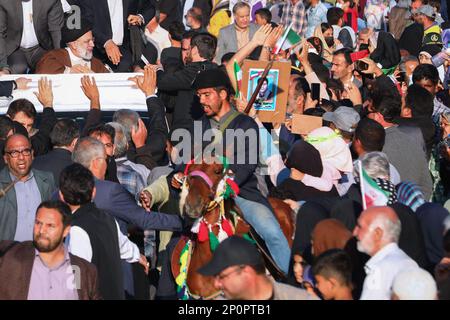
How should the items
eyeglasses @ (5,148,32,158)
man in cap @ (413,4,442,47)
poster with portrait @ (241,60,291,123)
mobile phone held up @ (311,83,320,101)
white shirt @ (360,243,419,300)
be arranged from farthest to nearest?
1. man in cap @ (413,4,442,47)
2. mobile phone held up @ (311,83,320,101)
3. poster with portrait @ (241,60,291,123)
4. eyeglasses @ (5,148,32,158)
5. white shirt @ (360,243,419,300)

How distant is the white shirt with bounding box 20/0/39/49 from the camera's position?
51.7ft

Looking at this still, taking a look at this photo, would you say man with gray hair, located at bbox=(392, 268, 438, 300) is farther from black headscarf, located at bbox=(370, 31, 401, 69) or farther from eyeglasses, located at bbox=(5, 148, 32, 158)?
black headscarf, located at bbox=(370, 31, 401, 69)

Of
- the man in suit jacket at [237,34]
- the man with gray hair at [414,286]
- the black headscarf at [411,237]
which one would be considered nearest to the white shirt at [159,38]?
the man in suit jacket at [237,34]

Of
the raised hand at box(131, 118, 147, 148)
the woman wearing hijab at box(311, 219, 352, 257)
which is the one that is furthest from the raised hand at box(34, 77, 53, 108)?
the woman wearing hijab at box(311, 219, 352, 257)

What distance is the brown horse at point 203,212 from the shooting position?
32.9ft

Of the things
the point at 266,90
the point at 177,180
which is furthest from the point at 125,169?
the point at 266,90

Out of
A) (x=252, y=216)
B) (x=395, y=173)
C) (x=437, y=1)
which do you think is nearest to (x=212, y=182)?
(x=252, y=216)

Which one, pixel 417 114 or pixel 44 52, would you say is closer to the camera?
pixel 417 114

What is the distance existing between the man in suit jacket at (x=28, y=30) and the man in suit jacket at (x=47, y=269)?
6.51 meters

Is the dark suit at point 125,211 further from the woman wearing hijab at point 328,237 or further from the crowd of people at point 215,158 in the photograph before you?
the woman wearing hijab at point 328,237

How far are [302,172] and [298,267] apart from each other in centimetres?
202
